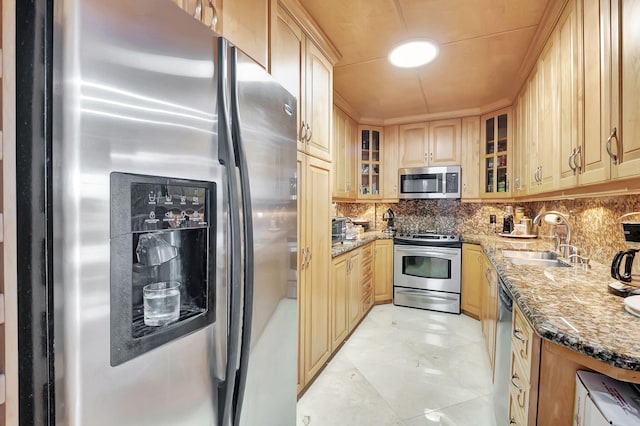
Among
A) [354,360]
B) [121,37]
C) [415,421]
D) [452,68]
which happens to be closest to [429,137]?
[452,68]

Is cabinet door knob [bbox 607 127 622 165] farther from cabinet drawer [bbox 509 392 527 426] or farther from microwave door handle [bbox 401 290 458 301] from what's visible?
Answer: microwave door handle [bbox 401 290 458 301]

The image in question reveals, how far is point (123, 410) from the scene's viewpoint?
602mm

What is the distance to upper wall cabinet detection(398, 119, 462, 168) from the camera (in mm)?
3789

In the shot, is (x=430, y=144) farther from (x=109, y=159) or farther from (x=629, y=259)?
(x=109, y=159)

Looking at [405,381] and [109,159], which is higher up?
[109,159]

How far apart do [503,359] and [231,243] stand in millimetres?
1592

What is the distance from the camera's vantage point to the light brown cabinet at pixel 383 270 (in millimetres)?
3814

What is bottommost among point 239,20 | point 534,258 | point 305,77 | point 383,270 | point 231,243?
point 383,270

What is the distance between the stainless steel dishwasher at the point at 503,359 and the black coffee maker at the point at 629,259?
0.45 meters

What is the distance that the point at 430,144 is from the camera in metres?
3.89

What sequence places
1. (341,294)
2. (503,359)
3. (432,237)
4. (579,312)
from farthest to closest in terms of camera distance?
1. (432,237)
2. (341,294)
3. (503,359)
4. (579,312)

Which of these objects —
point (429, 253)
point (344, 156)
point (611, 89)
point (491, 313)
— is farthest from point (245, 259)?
point (429, 253)

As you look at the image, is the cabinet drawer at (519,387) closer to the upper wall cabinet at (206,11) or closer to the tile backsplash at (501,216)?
the tile backsplash at (501,216)

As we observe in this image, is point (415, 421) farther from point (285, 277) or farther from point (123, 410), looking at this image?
point (123, 410)
